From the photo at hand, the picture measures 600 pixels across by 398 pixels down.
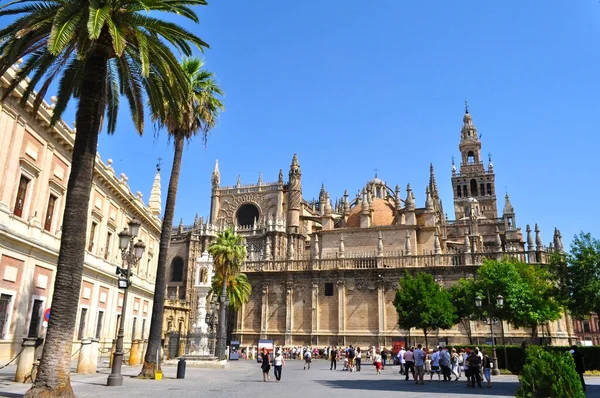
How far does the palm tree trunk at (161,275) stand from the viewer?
1684cm

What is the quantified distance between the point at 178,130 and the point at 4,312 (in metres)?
9.59

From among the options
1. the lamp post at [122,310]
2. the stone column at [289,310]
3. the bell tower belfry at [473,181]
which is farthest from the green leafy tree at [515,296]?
the bell tower belfry at [473,181]

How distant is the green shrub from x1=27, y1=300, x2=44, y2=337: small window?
18.6 m

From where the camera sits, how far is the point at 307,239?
2392 inches

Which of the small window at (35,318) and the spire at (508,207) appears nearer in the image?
the small window at (35,318)

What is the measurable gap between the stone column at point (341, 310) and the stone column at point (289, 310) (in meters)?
4.65

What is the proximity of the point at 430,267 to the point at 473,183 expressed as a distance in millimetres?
59859

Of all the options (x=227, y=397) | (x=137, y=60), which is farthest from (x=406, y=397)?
(x=137, y=60)

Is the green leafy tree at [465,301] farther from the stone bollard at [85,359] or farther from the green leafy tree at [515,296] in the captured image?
the stone bollard at [85,359]

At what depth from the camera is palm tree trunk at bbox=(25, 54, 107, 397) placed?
30.5 feet

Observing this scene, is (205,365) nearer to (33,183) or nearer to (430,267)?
(33,183)

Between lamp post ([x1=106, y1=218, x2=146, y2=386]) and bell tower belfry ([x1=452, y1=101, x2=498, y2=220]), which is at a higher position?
bell tower belfry ([x1=452, y1=101, x2=498, y2=220])

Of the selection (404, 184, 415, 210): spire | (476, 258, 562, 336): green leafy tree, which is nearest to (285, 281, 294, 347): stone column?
(404, 184, 415, 210): spire

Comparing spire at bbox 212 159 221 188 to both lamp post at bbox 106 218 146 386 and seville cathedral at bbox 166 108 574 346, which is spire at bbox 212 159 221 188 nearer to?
seville cathedral at bbox 166 108 574 346
